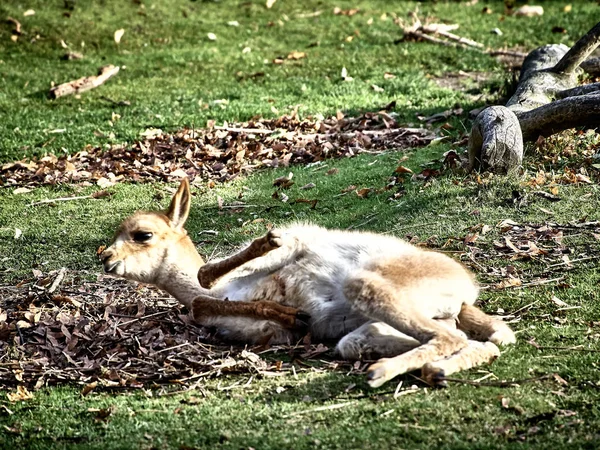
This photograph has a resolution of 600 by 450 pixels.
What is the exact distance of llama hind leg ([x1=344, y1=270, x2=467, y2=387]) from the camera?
5332 millimetres

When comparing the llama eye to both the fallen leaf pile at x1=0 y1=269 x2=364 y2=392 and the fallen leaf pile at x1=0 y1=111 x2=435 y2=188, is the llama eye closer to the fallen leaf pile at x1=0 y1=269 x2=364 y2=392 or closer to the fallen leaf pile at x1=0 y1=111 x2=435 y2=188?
the fallen leaf pile at x1=0 y1=269 x2=364 y2=392

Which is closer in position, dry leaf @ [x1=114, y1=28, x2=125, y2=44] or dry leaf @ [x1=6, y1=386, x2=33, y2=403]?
dry leaf @ [x1=6, y1=386, x2=33, y2=403]

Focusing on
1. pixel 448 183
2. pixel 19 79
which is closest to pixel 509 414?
pixel 448 183

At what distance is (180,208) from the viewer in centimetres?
688

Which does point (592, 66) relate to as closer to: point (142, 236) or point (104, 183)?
point (104, 183)

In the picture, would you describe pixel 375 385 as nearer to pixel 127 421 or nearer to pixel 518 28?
pixel 127 421

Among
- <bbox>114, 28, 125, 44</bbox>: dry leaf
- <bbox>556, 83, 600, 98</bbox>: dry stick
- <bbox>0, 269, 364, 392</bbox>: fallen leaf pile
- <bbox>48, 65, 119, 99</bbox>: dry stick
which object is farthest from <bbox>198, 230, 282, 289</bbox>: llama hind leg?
<bbox>114, 28, 125, 44</bbox>: dry leaf

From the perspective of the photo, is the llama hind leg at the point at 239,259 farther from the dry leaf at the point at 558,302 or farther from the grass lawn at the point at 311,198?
the dry leaf at the point at 558,302

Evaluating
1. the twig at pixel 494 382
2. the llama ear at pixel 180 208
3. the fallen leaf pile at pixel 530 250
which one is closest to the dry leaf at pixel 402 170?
the fallen leaf pile at pixel 530 250

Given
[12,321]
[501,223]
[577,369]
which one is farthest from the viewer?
[501,223]

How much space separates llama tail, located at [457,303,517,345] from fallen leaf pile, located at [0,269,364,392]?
3.18 feet

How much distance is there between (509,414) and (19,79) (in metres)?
12.7

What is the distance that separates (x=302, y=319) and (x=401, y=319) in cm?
85

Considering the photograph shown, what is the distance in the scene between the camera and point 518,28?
59.2ft
